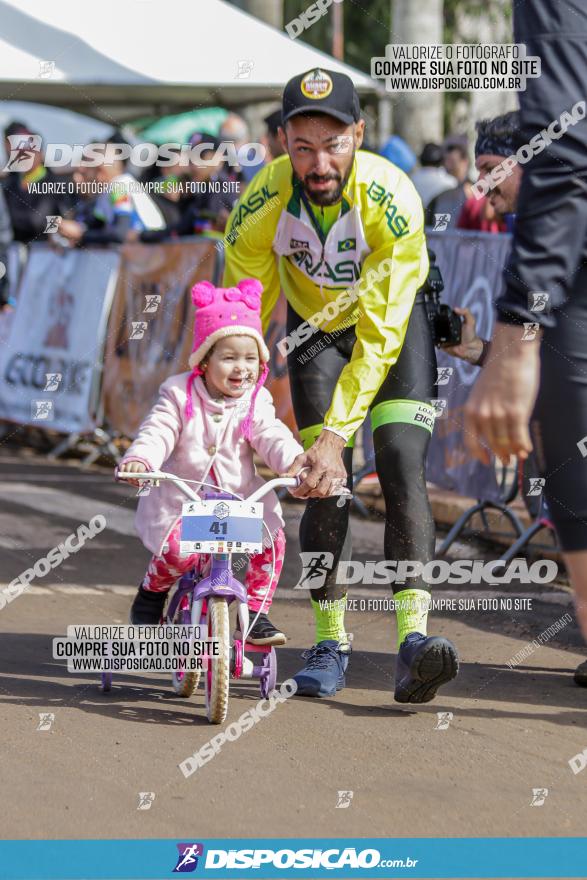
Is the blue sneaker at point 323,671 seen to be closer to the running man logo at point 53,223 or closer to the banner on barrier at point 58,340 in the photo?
the banner on barrier at point 58,340

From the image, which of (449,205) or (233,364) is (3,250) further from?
(233,364)

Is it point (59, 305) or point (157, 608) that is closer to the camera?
point (157, 608)

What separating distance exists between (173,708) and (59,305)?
878cm

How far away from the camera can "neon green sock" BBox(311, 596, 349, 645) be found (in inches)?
247

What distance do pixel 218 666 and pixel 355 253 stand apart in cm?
154

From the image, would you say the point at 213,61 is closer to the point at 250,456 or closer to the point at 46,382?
the point at 46,382

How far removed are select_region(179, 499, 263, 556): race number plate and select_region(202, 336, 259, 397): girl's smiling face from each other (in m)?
0.55

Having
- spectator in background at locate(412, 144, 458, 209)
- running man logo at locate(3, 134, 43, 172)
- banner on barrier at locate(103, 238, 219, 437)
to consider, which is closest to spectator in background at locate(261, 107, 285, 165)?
banner on barrier at locate(103, 238, 219, 437)

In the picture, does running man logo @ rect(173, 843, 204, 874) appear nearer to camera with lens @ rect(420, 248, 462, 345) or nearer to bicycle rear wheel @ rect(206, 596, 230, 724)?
bicycle rear wheel @ rect(206, 596, 230, 724)

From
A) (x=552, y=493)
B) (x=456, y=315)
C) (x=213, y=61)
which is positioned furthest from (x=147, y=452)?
(x=213, y=61)

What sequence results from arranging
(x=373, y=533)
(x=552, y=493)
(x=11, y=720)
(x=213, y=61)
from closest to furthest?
(x=552, y=493), (x=11, y=720), (x=373, y=533), (x=213, y=61)

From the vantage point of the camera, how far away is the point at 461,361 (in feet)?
31.1

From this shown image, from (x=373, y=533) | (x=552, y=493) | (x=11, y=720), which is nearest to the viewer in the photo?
(x=552, y=493)

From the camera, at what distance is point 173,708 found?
19.6 ft
